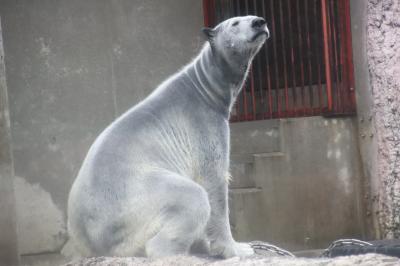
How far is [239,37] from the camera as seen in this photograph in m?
4.90

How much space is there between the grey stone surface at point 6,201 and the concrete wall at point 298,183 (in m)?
2.08

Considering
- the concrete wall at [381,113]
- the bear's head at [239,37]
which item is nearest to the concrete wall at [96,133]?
the concrete wall at [381,113]

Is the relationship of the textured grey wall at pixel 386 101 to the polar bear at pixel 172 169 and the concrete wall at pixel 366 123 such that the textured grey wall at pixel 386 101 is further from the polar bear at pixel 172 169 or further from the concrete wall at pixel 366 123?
the polar bear at pixel 172 169

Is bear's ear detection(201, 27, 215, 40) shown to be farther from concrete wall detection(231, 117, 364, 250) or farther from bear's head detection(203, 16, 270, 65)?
concrete wall detection(231, 117, 364, 250)

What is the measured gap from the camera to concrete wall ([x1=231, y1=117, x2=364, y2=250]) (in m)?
8.81

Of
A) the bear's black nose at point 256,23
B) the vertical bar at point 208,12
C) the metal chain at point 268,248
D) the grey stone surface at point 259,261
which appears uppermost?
the vertical bar at point 208,12

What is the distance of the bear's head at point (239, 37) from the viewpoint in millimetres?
4828

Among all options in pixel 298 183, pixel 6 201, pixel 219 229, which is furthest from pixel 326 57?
pixel 219 229

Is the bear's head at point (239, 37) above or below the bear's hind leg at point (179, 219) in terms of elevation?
above

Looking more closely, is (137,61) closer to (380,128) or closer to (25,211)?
(25,211)

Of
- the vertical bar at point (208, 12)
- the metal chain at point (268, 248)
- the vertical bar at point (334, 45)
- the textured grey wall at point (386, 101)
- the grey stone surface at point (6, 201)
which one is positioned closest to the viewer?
the metal chain at point (268, 248)

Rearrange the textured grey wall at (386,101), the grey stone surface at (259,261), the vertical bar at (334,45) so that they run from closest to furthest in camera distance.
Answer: the grey stone surface at (259,261) < the textured grey wall at (386,101) < the vertical bar at (334,45)

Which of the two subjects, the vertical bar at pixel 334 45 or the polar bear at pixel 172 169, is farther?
the vertical bar at pixel 334 45

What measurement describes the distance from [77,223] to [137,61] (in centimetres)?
442
